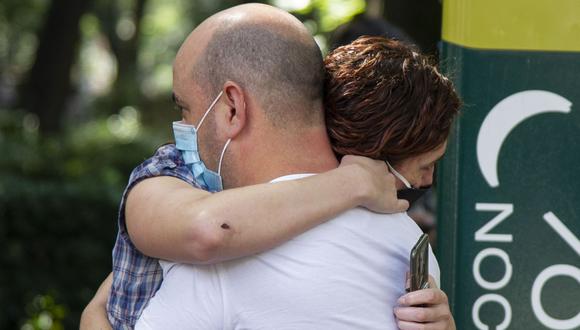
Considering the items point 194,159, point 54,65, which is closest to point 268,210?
point 194,159

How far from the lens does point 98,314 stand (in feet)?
8.05

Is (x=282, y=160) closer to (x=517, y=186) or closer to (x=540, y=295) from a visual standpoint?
(x=517, y=186)

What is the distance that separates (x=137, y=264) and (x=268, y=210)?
394mm

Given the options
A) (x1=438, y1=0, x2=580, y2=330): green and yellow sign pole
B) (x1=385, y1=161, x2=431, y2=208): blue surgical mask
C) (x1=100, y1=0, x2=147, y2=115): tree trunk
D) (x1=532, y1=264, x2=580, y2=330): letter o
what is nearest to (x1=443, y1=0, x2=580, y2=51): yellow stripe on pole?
(x1=438, y1=0, x2=580, y2=330): green and yellow sign pole

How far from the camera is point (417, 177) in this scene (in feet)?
7.84

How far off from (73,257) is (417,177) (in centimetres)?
584

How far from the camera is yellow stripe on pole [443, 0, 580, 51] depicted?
2.55 meters

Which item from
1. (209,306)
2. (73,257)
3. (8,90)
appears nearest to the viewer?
(209,306)

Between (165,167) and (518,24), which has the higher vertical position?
(518,24)

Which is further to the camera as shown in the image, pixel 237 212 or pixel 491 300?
pixel 491 300

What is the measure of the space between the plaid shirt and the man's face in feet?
1.57

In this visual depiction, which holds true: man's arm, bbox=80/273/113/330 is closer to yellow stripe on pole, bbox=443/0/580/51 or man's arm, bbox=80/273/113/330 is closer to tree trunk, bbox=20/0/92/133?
yellow stripe on pole, bbox=443/0/580/51

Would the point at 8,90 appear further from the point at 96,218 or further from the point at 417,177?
the point at 417,177

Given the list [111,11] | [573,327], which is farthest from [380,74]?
[111,11]
